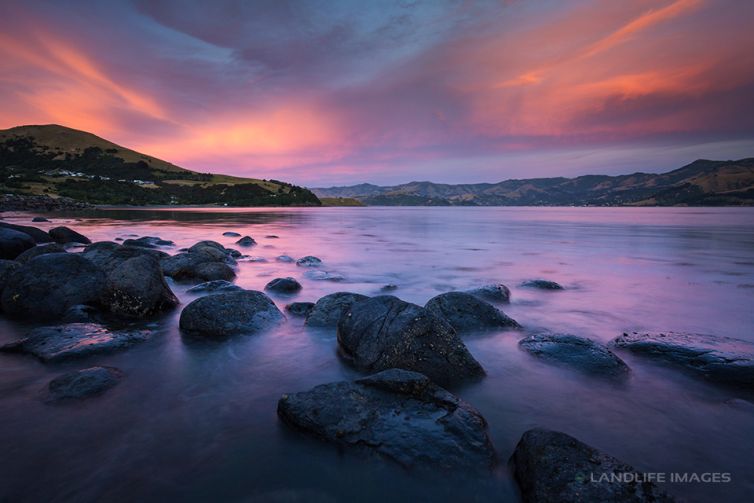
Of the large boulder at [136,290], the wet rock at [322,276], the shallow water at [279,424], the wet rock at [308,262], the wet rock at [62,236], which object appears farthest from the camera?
the wet rock at [62,236]

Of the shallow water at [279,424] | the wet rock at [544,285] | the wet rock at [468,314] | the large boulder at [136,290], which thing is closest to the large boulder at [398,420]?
the shallow water at [279,424]

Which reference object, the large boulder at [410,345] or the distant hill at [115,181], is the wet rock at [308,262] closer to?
the large boulder at [410,345]

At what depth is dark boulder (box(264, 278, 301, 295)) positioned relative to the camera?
1247 cm

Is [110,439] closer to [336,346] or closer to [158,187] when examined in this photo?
[336,346]

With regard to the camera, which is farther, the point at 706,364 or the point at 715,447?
the point at 706,364

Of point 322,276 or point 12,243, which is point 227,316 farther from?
point 12,243

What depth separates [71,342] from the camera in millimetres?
6895

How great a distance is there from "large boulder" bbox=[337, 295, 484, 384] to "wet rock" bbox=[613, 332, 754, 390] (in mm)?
3735

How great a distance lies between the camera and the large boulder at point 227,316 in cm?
811

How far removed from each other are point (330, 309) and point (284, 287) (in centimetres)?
397

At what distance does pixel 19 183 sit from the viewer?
108 metres

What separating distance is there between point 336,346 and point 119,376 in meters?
3.79

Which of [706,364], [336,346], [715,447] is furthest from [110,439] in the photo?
[706,364]

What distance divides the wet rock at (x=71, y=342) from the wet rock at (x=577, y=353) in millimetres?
8309
